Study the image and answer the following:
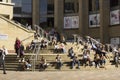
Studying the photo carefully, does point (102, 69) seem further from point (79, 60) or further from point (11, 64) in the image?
point (11, 64)

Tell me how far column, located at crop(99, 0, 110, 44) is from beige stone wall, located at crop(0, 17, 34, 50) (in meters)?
18.8

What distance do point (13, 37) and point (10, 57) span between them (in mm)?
8501

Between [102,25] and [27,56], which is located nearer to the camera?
[27,56]

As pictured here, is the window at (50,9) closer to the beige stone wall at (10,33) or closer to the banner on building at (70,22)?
the banner on building at (70,22)

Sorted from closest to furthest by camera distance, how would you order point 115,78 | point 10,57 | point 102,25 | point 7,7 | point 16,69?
1. point 115,78
2. point 16,69
3. point 10,57
4. point 7,7
5. point 102,25

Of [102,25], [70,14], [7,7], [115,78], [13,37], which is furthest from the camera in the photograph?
[70,14]

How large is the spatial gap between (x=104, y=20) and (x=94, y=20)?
292cm

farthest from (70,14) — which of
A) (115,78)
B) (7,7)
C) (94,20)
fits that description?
(115,78)

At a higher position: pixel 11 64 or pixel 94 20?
pixel 94 20

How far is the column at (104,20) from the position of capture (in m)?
56.5

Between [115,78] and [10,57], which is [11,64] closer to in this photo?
[10,57]

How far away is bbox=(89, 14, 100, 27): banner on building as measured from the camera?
Answer: 58562mm

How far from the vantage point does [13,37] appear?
39.2 metres

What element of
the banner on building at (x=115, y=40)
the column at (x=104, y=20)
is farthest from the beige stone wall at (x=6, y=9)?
the banner on building at (x=115, y=40)
